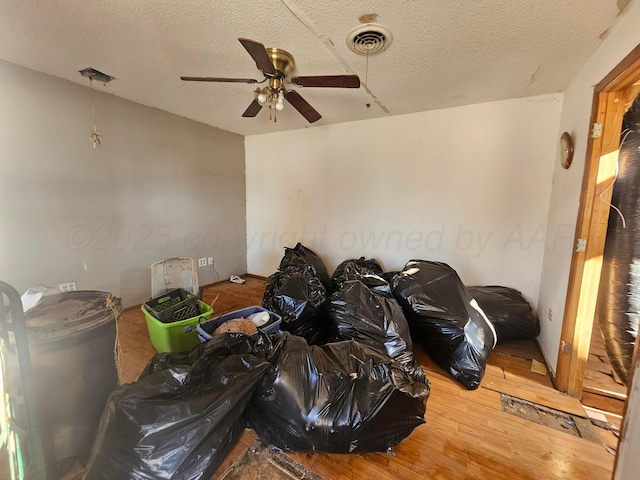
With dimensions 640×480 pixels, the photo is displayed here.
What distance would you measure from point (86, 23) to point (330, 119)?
2.16 m

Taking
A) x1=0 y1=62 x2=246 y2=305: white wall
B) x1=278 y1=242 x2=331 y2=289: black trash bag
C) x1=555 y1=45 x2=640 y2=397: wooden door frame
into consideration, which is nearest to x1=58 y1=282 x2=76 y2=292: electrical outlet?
x1=0 y1=62 x2=246 y2=305: white wall

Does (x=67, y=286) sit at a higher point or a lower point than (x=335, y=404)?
higher

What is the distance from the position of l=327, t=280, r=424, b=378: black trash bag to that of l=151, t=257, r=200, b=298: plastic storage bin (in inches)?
56.2

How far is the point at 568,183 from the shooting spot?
1.89m

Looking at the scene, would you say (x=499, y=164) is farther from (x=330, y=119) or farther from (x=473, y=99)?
(x=330, y=119)

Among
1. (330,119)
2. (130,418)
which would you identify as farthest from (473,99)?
(130,418)

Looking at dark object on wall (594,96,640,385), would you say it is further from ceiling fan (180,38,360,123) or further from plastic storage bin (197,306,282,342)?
plastic storage bin (197,306,282,342)

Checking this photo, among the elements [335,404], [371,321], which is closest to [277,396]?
[335,404]

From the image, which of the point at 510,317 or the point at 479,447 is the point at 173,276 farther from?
the point at 510,317

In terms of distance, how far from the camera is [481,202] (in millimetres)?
2535

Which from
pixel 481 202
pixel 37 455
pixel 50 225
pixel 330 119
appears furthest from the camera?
pixel 330 119

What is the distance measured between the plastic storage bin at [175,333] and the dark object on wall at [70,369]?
22.6 inches

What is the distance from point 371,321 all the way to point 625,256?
62.3 inches

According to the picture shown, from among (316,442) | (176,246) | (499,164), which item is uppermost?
(499,164)
